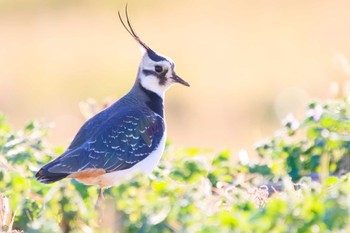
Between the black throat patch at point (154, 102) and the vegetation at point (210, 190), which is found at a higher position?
the vegetation at point (210, 190)

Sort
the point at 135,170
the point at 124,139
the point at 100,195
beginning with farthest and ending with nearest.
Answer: the point at 124,139
the point at 135,170
the point at 100,195

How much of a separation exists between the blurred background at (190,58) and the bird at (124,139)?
4.71 meters

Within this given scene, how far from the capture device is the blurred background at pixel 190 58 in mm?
15602

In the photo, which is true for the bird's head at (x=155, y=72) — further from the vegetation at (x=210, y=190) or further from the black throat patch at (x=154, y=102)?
the vegetation at (x=210, y=190)

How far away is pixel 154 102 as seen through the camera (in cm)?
885

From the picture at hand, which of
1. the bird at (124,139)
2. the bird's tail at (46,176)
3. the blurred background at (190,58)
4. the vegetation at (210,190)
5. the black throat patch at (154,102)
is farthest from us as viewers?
the blurred background at (190,58)

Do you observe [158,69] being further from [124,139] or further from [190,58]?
[190,58]

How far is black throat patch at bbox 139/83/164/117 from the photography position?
28.9 ft

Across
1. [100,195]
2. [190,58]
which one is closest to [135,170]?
[100,195]

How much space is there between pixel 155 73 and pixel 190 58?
9.98 meters

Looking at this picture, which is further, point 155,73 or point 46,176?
point 155,73

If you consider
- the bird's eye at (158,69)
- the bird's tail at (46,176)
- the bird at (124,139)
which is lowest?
the bird at (124,139)

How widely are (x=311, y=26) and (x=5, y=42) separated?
186 inches

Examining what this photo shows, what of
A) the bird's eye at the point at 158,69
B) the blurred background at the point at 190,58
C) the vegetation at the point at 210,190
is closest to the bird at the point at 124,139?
the bird's eye at the point at 158,69
